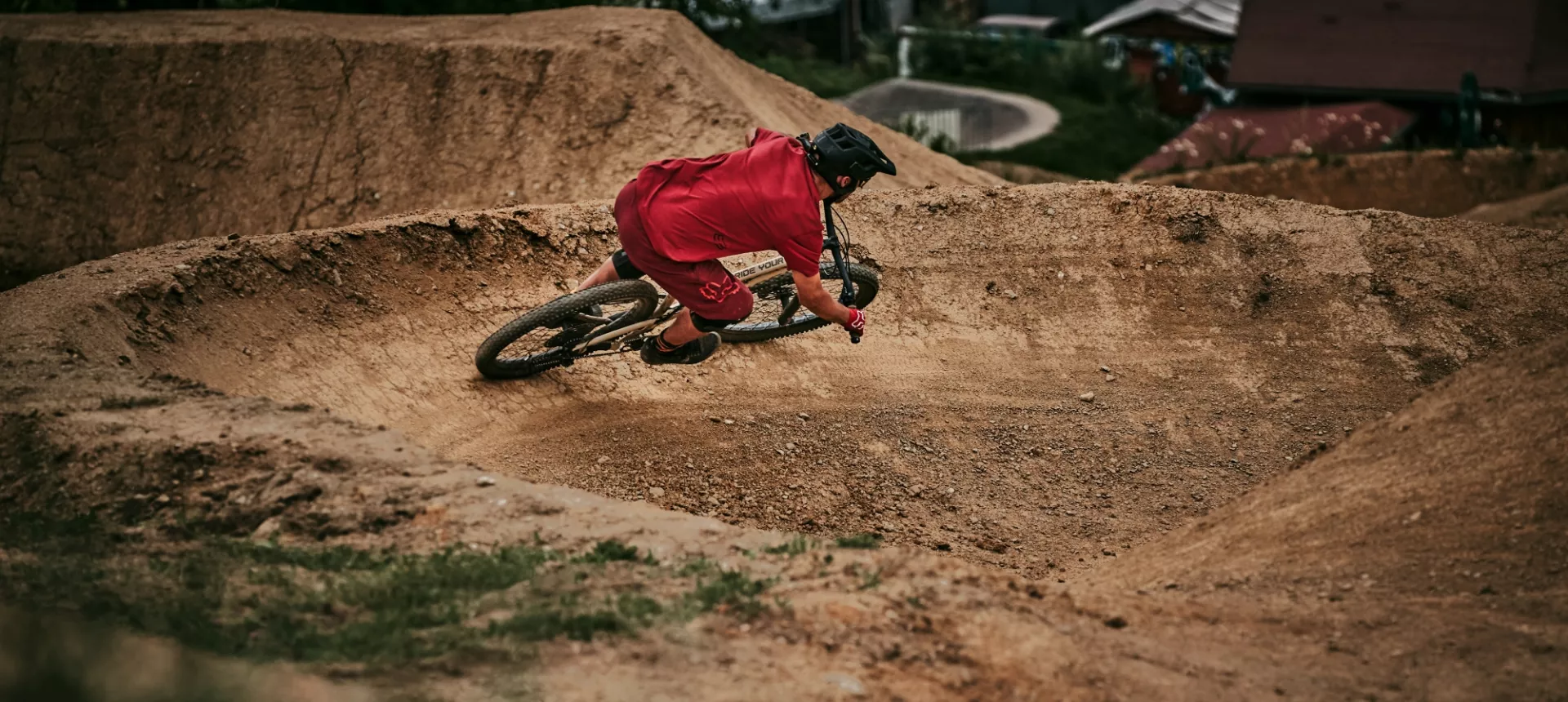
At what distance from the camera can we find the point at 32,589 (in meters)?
5.88

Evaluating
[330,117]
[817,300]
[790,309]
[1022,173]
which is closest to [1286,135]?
[1022,173]

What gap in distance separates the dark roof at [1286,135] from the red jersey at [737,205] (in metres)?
20.5

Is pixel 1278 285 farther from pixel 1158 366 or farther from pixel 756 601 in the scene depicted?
pixel 756 601

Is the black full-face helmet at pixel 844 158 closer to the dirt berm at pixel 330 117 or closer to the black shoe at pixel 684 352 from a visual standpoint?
the black shoe at pixel 684 352

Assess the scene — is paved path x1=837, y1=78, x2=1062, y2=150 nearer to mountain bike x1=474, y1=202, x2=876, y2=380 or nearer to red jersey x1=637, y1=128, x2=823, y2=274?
mountain bike x1=474, y1=202, x2=876, y2=380

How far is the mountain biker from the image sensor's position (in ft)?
27.5

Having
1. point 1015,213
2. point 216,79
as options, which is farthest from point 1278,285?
point 216,79

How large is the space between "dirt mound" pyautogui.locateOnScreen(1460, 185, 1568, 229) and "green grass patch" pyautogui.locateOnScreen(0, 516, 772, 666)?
16.8m

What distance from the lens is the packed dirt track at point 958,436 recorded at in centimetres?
589

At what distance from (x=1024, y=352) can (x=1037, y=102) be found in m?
29.2

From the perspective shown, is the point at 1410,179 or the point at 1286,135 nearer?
the point at 1410,179

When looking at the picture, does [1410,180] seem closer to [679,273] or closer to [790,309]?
[790,309]

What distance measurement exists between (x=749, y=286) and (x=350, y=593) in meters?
4.63

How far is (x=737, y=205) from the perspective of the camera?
8.48 meters
